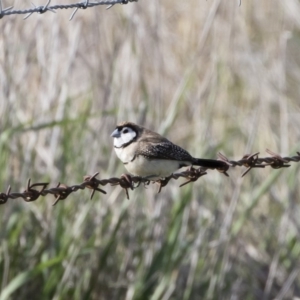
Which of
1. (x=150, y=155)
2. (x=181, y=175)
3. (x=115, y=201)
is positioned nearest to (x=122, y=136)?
(x=150, y=155)

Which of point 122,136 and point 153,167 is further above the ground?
point 122,136

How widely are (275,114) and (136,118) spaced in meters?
2.42

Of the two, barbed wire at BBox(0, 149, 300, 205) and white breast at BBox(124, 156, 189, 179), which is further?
white breast at BBox(124, 156, 189, 179)

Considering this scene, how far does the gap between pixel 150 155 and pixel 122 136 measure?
215 mm

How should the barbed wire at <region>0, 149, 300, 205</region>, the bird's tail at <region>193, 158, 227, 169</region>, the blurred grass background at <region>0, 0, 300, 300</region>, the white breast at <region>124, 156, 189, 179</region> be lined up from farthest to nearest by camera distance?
the blurred grass background at <region>0, 0, 300, 300</region> → the white breast at <region>124, 156, 189, 179</region> → the bird's tail at <region>193, 158, 227, 169</region> → the barbed wire at <region>0, 149, 300, 205</region>

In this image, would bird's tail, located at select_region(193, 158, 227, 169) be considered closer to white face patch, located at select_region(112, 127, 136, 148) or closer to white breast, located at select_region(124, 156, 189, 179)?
white breast, located at select_region(124, 156, 189, 179)

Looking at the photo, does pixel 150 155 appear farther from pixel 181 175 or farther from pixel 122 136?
pixel 181 175

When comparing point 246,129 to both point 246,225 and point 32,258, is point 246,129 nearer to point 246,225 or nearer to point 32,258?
point 246,225

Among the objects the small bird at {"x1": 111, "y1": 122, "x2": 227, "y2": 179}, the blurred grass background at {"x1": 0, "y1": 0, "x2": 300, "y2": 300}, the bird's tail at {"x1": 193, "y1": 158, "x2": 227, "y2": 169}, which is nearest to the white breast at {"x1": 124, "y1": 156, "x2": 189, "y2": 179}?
the small bird at {"x1": 111, "y1": 122, "x2": 227, "y2": 179}

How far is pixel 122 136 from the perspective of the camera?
12.6ft

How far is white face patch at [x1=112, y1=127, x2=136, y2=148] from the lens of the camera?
382cm

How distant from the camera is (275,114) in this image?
7.09m

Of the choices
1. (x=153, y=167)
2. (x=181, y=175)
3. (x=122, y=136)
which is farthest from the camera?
(x=122, y=136)

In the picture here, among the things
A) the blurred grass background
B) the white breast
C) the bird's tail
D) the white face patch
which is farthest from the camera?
the blurred grass background
